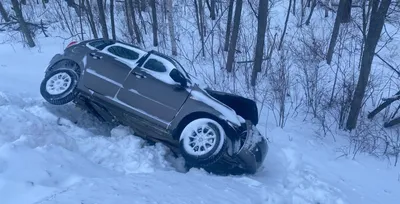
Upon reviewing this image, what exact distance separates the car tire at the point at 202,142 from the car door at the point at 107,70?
1.61 metres

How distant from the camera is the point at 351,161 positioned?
8820mm

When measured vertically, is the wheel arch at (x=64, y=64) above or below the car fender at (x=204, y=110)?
above

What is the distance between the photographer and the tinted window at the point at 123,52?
303 inches

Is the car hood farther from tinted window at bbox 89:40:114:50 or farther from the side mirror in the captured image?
tinted window at bbox 89:40:114:50

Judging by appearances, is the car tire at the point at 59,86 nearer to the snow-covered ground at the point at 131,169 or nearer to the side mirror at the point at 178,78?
the snow-covered ground at the point at 131,169

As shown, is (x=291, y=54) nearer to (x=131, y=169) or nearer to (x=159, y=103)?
(x=159, y=103)

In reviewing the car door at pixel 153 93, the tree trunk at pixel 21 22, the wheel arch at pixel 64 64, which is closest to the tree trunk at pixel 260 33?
the car door at pixel 153 93

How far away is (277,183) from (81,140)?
11.3ft

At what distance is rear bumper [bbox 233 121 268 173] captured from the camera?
Answer: 271 inches

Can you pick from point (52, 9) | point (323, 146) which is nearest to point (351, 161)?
point (323, 146)

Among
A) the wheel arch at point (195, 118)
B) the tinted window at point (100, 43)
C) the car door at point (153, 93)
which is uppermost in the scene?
the tinted window at point (100, 43)

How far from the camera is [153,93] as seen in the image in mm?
7195

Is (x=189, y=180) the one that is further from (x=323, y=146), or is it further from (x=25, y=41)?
(x=25, y=41)

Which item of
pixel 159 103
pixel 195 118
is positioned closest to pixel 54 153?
pixel 159 103
